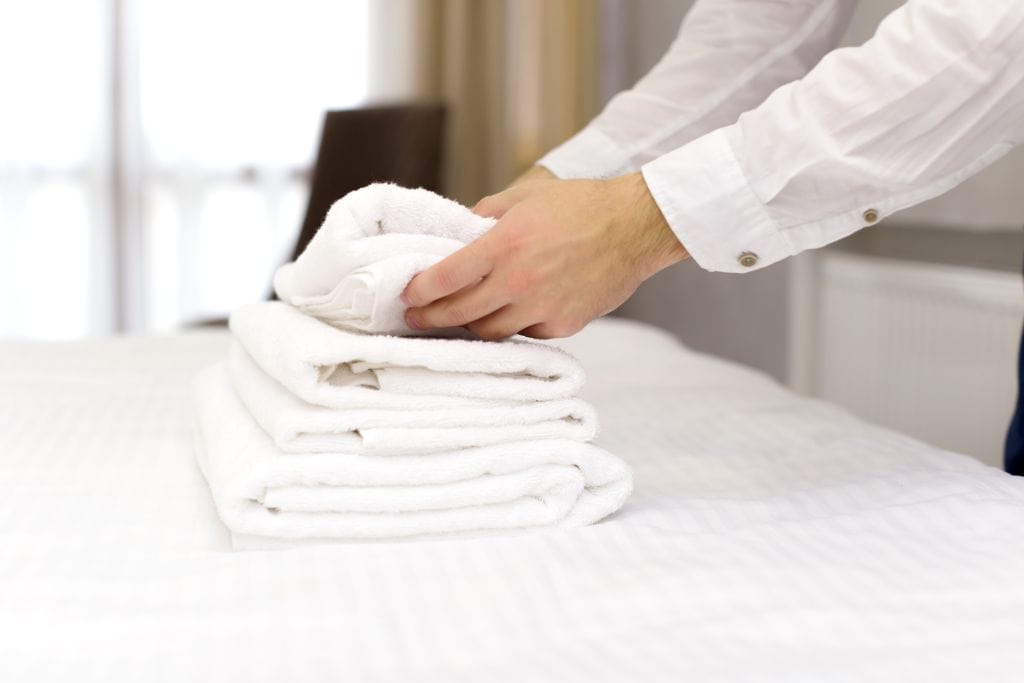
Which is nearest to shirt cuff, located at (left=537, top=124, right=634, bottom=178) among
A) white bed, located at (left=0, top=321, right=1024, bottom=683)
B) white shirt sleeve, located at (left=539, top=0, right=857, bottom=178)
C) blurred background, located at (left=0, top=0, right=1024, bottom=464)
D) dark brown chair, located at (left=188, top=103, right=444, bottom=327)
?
white shirt sleeve, located at (left=539, top=0, right=857, bottom=178)

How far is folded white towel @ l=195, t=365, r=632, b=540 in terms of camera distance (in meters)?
0.77

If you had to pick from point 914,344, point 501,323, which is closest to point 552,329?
point 501,323

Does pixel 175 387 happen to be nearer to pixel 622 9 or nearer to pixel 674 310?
pixel 674 310

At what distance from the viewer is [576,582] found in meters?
0.70

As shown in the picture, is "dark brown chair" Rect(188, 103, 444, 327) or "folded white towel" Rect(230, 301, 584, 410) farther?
"dark brown chair" Rect(188, 103, 444, 327)

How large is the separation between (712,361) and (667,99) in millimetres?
407

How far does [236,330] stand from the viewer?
105cm

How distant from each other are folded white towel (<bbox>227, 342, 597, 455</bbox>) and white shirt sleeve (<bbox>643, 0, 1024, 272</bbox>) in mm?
181

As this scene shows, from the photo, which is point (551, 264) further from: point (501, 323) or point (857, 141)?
point (857, 141)

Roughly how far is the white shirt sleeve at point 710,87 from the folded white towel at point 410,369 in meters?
0.53

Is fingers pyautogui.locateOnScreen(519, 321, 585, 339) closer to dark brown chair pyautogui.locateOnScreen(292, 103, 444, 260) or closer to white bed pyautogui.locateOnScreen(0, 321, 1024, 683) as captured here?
white bed pyautogui.locateOnScreen(0, 321, 1024, 683)

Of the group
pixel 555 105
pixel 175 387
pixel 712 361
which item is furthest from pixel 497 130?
pixel 175 387

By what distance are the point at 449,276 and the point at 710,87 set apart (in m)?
0.65

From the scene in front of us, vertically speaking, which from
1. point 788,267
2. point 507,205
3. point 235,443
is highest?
point 507,205
